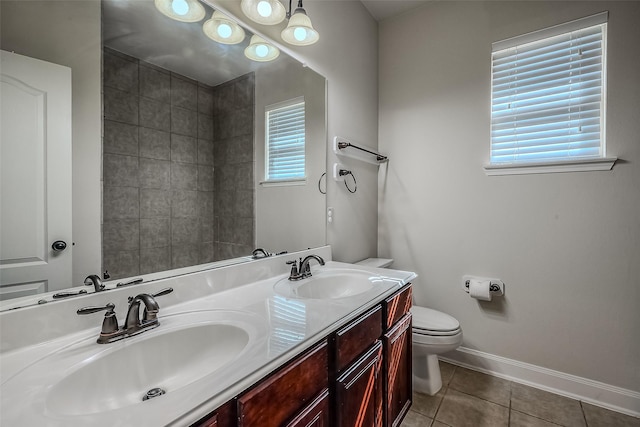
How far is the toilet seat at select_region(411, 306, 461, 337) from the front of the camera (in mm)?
1765

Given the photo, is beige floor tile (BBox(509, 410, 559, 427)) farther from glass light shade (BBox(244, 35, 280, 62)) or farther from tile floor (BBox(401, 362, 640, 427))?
glass light shade (BBox(244, 35, 280, 62))

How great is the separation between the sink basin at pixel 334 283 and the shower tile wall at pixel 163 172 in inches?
14.5

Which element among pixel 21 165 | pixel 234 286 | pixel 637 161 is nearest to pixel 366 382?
pixel 234 286

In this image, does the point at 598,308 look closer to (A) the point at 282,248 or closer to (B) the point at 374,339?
(B) the point at 374,339

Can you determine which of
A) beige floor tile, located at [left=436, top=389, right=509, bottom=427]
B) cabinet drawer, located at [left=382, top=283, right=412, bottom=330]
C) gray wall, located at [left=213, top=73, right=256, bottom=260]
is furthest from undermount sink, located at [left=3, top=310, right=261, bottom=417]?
beige floor tile, located at [left=436, top=389, right=509, bottom=427]

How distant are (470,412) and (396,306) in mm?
919

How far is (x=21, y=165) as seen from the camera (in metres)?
0.75

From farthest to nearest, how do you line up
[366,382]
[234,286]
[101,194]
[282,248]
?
[282,248] < [234,286] < [366,382] < [101,194]

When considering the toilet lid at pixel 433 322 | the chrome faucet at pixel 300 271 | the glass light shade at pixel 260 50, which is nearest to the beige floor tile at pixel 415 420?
the toilet lid at pixel 433 322

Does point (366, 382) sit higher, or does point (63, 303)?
point (63, 303)

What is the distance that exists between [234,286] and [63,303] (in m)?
0.60

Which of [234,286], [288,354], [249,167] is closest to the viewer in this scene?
[288,354]

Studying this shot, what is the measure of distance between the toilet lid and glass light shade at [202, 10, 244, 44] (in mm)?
1927

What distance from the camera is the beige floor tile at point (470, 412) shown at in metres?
1.59
